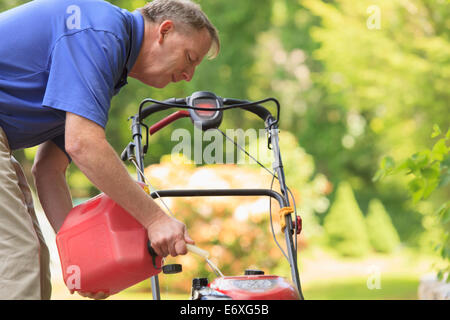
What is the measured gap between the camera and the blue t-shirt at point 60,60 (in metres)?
1.68

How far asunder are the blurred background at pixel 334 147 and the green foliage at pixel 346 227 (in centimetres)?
2

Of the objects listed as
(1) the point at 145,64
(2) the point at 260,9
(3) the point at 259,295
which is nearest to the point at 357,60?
(2) the point at 260,9

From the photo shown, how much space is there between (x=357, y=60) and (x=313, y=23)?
3891mm

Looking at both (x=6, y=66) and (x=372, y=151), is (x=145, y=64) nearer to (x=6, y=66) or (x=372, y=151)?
(x=6, y=66)

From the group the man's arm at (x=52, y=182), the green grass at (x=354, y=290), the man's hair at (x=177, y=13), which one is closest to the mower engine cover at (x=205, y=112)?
the man's hair at (x=177, y=13)

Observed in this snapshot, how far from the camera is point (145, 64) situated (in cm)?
204

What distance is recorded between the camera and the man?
5.48 feet

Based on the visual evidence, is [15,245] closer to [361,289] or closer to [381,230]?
[361,289]

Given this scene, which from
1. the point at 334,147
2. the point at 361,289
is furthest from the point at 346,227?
the point at 361,289

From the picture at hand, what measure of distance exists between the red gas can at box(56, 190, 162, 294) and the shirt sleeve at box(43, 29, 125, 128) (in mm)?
274

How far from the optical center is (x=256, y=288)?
5.18 feet

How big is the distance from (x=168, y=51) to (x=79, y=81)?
43cm

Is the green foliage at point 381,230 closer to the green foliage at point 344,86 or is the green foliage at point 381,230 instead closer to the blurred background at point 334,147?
the blurred background at point 334,147

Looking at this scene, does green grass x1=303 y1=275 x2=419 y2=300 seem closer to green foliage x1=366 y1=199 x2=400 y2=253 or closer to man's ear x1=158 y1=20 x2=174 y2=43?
green foliage x1=366 y1=199 x2=400 y2=253
